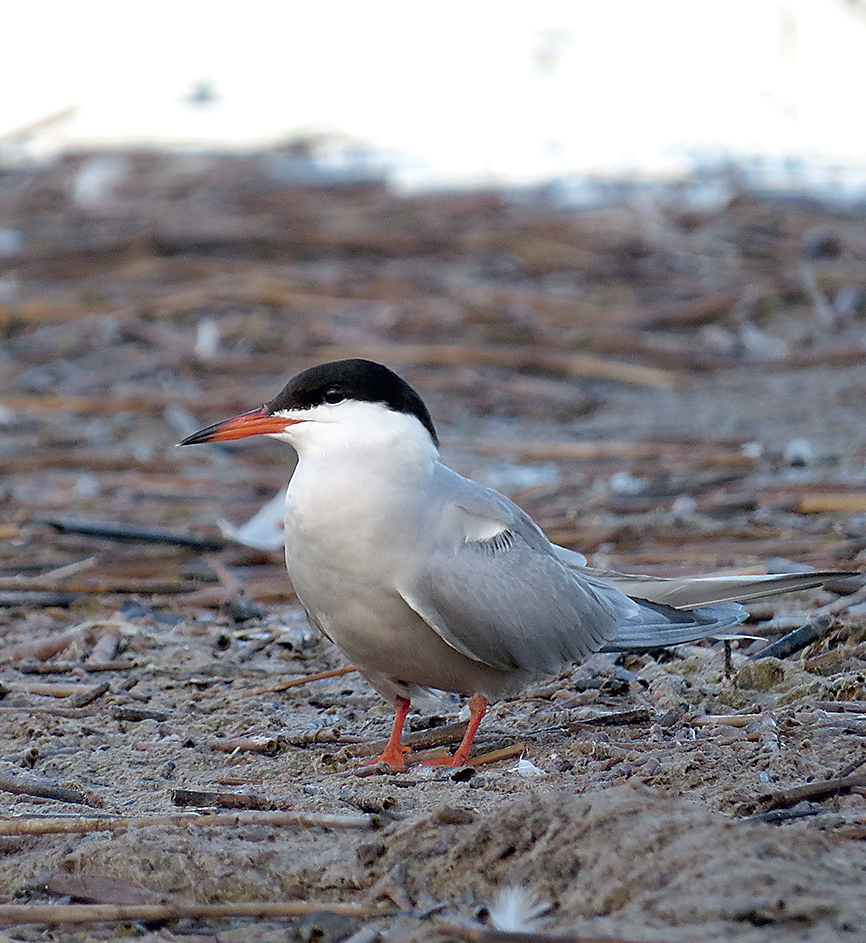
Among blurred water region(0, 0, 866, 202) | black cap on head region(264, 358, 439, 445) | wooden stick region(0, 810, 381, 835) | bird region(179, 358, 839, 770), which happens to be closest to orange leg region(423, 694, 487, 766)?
bird region(179, 358, 839, 770)

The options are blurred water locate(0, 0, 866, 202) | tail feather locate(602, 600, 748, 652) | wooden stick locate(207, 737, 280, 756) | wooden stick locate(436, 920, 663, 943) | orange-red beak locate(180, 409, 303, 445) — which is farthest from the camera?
blurred water locate(0, 0, 866, 202)

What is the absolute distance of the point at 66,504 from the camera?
18.2 ft

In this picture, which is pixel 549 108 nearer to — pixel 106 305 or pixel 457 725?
pixel 106 305

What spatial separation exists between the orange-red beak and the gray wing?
16.1 inches

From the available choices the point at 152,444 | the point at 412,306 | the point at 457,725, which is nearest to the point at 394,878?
the point at 457,725

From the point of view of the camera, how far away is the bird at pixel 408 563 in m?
3.33

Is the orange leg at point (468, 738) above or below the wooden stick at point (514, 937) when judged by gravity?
below

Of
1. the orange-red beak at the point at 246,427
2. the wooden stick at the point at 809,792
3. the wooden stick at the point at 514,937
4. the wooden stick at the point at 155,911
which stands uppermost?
the orange-red beak at the point at 246,427

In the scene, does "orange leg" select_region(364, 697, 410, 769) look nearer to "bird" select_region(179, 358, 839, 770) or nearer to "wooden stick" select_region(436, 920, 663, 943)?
"bird" select_region(179, 358, 839, 770)

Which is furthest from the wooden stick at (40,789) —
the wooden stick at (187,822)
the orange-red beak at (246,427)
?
the orange-red beak at (246,427)

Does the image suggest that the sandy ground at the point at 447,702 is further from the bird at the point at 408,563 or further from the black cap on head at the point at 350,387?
the black cap on head at the point at 350,387

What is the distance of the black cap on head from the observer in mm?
3461

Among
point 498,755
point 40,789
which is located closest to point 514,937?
point 498,755

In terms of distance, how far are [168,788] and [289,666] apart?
3.23 ft
